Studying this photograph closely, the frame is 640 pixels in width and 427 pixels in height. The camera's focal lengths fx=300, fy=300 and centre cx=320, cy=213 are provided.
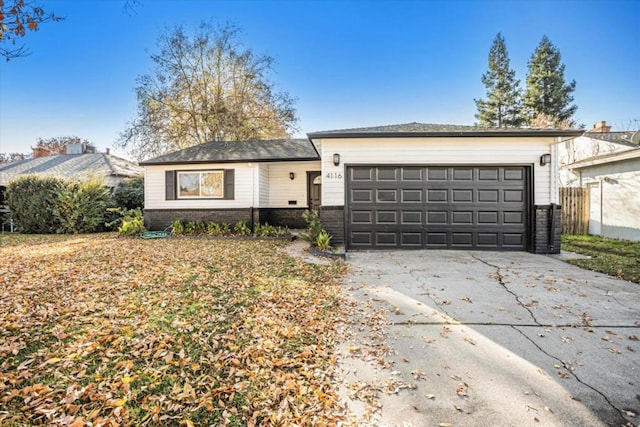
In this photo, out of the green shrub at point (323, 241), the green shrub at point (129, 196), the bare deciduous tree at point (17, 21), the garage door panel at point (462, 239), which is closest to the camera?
the bare deciduous tree at point (17, 21)

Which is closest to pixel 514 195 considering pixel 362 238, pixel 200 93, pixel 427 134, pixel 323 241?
pixel 427 134

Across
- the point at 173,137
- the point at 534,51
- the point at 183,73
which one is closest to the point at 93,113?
the point at 173,137

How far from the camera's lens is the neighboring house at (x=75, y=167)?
16391mm

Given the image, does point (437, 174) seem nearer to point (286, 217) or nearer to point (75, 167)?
point (286, 217)

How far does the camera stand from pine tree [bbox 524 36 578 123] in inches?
1017

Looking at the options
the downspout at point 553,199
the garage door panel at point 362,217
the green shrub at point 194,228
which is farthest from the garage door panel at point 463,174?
the green shrub at point 194,228

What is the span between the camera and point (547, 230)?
781cm

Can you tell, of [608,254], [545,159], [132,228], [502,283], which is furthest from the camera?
[132,228]

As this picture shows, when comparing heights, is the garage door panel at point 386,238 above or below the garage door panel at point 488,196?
below

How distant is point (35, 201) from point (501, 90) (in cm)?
3339

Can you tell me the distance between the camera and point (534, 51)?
26.7m

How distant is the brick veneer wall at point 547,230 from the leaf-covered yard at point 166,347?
5.83 metres

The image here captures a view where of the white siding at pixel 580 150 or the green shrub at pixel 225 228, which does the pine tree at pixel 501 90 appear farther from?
the green shrub at pixel 225 228

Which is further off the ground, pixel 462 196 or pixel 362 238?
pixel 462 196
